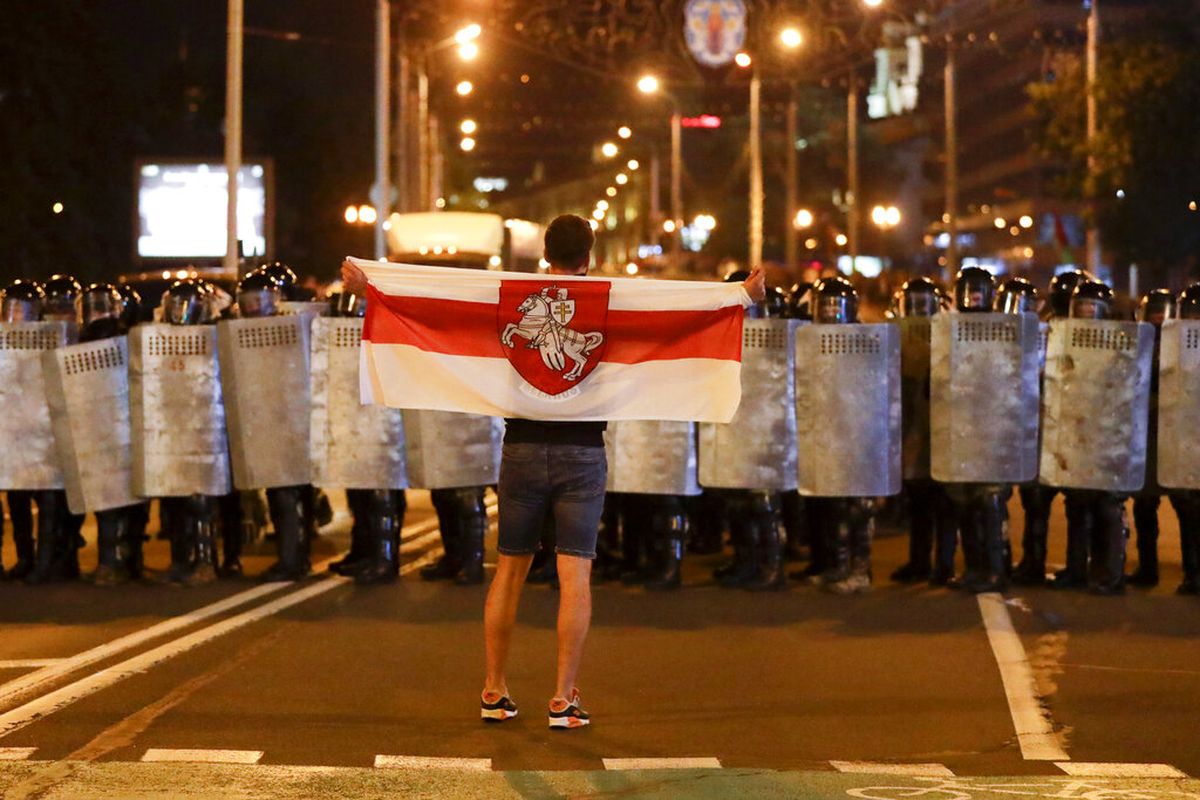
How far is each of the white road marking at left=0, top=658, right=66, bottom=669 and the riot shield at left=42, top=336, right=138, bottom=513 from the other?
8.25 feet

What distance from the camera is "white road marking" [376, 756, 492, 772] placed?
21.6 ft

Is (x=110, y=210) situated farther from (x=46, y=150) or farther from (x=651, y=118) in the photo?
(x=651, y=118)

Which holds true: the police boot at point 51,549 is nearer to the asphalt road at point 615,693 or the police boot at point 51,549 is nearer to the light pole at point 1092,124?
the asphalt road at point 615,693

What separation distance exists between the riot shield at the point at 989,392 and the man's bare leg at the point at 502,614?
4.42 meters

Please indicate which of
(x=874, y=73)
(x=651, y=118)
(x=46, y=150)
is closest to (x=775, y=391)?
(x=874, y=73)

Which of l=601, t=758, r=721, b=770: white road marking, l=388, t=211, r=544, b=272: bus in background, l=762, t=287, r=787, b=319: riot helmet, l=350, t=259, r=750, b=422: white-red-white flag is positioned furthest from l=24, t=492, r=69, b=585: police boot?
l=388, t=211, r=544, b=272: bus in background

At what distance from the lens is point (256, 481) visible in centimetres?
1146

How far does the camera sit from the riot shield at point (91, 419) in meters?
11.4

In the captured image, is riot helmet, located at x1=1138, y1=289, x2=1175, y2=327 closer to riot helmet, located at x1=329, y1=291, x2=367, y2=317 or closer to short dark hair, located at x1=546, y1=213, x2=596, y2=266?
riot helmet, located at x1=329, y1=291, x2=367, y2=317

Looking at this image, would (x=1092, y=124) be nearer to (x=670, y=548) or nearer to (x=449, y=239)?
(x=449, y=239)

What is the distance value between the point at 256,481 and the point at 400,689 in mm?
3538

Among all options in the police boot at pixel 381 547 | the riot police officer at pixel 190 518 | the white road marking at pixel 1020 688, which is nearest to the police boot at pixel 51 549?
the riot police officer at pixel 190 518

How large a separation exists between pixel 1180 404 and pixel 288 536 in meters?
5.32

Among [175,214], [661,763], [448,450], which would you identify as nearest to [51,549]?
[448,450]
